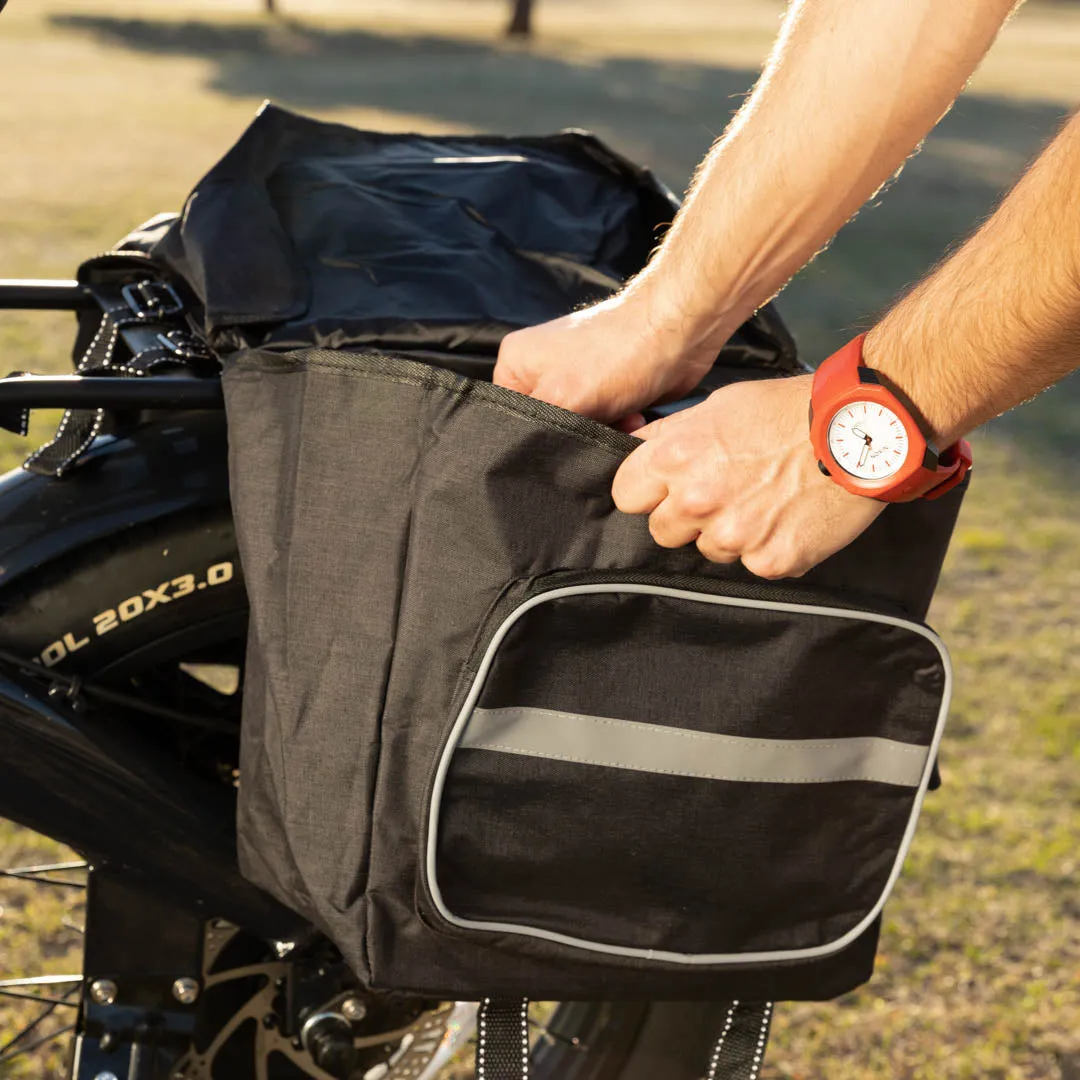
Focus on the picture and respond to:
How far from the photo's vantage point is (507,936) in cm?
123

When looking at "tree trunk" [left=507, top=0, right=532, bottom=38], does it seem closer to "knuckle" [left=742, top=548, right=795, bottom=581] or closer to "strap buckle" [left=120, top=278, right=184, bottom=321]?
"strap buckle" [left=120, top=278, right=184, bottom=321]

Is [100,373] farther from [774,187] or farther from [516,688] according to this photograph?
[774,187]

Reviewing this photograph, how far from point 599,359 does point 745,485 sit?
202 millimetres

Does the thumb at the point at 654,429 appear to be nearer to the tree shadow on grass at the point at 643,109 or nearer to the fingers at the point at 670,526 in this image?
the fingers at the point at 670,526

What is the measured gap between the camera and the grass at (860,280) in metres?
2.23

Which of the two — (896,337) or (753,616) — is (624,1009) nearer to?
(753,616)

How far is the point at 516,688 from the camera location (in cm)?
115

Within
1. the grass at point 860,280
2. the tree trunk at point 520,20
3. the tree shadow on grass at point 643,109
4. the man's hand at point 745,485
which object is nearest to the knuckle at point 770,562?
the man's hand at point 745,485

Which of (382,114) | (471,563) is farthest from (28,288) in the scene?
(382,114)

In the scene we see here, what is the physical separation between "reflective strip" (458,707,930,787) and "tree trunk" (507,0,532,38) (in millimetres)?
22854

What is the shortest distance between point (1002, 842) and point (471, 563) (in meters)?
1.95

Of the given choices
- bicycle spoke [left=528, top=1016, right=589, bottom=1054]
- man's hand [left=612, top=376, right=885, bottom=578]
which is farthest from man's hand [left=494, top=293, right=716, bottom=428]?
bicycle spoke [left=528, top=1016, right=589, bottom=1054]

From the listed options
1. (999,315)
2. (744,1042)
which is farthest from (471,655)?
(744,1042)

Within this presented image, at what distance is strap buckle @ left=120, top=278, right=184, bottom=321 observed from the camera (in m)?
1.38
